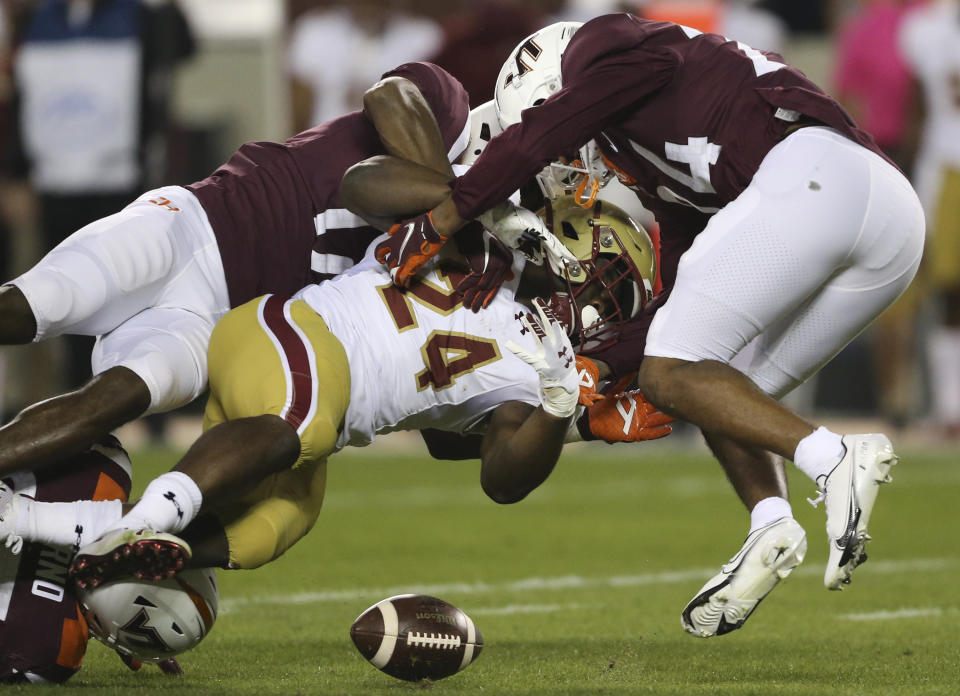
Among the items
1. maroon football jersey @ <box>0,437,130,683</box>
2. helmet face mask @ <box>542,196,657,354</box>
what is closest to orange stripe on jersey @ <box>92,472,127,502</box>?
maroon football jersey @ <box>0,437,130,683</box>

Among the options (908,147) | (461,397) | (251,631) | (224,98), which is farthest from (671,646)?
(224,98)

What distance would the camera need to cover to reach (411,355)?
13.5ft

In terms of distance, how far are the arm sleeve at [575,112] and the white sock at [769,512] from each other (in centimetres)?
93

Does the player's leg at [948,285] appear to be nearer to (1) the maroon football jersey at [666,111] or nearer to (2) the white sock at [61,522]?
(1) the maroon football jersey at [666,111]

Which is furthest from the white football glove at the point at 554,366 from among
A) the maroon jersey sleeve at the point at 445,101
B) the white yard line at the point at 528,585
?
the white yard line at the point at 528,585

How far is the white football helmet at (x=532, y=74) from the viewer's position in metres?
4.28

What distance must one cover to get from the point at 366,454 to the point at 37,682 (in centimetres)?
565

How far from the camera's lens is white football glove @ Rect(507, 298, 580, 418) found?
3.90 meters

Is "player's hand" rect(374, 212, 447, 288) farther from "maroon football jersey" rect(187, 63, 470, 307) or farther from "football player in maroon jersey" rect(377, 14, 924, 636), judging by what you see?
"maroon football jersey" rect(187, 63, 470, 307)

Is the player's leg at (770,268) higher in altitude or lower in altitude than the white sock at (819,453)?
higher

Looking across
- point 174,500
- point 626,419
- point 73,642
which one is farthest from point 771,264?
point 73,642

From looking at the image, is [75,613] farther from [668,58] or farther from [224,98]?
[224,98]

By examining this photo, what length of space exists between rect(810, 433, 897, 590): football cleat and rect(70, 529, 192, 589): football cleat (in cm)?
136

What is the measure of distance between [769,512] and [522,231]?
3.01 ft
